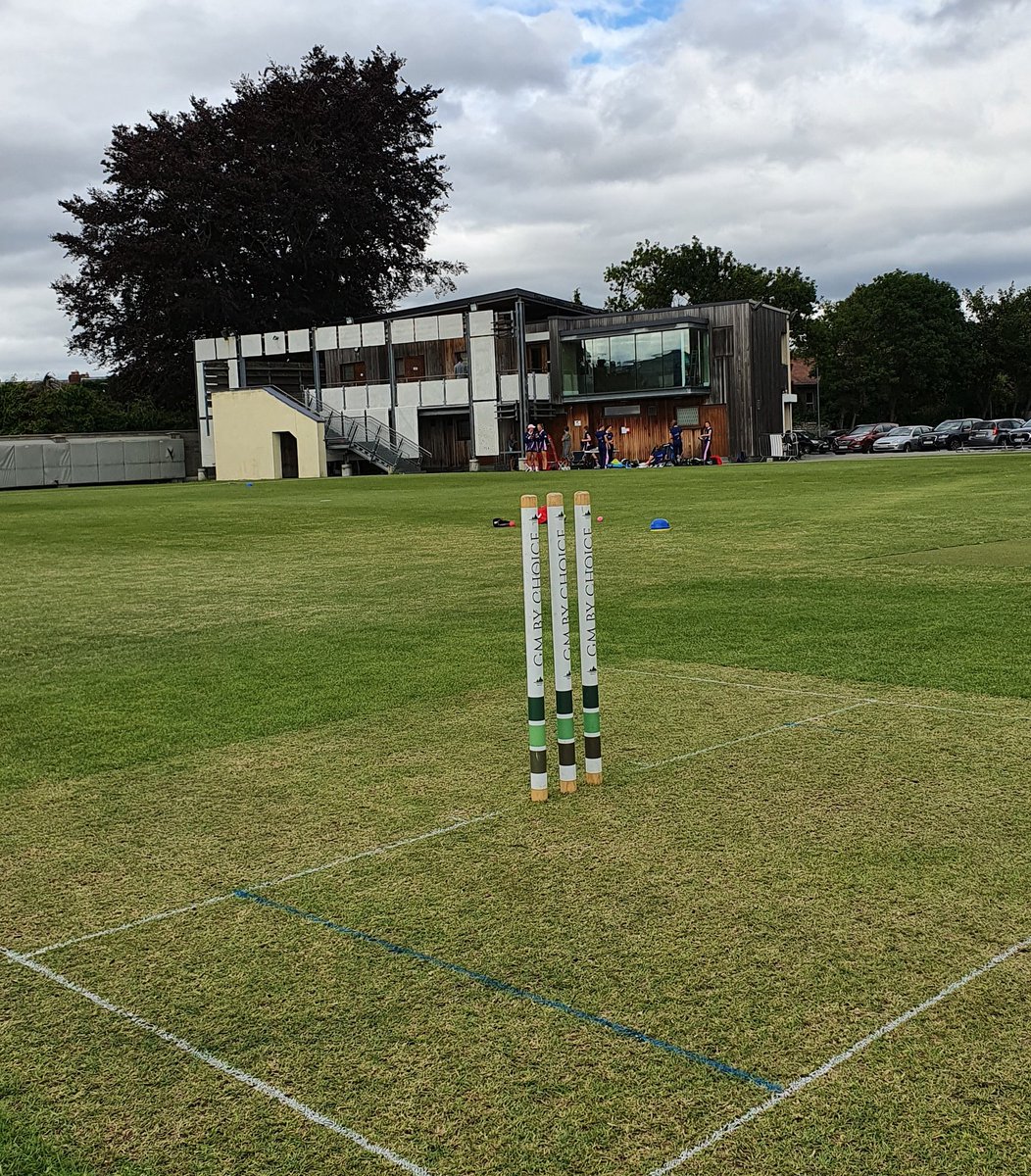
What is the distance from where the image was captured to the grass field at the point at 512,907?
337 centimetres

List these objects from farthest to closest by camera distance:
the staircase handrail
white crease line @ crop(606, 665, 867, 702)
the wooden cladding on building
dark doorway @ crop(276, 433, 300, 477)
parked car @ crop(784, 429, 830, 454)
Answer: dark doorway @ crop(276, 433, 300, 477)
the staircase handrail
parked car @ crop(784, 429, 830, 454)
the wooden cladding on building
white crease line @ crop(606, 665, 867, 702)

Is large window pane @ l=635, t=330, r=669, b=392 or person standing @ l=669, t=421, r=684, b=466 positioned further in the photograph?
large window pane @ l=635, t=330, r=669, b=392

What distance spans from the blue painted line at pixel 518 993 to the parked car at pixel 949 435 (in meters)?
65.7

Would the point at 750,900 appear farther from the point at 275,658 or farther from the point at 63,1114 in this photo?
the point at 275,658

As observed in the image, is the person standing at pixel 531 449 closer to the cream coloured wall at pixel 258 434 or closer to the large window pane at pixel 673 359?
the large window pane at pixel 673 359

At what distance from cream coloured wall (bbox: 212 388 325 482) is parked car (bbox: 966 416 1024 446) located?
1350 inches

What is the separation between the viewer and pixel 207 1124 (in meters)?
3.40

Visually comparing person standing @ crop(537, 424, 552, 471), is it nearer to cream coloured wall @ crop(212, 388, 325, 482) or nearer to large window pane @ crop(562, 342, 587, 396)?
large window pane @ crop(562, 342, 587, 396)

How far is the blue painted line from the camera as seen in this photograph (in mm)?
3594

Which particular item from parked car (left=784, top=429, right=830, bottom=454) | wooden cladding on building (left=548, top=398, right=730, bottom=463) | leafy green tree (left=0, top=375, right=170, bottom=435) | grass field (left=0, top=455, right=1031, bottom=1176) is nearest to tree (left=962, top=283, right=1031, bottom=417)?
parked car (left=784, top=429, right=830, bottom=454)

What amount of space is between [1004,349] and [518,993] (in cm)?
10616

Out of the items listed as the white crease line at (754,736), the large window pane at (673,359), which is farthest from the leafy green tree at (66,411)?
the white crease line at (754,736)

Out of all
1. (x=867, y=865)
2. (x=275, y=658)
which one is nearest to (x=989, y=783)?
(x=867, y=865)

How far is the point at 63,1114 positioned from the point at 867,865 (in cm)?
321
